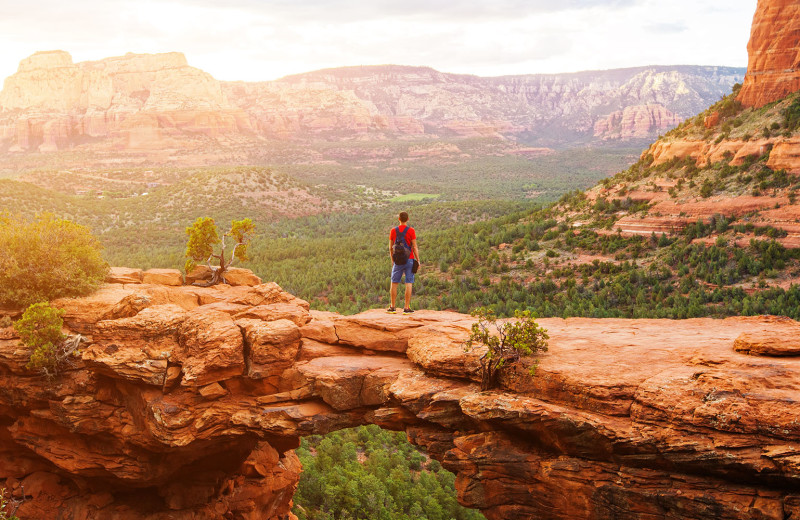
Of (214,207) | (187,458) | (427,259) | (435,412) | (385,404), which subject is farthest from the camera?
(214,207)

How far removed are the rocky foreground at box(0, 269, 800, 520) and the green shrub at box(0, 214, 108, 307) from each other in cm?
66

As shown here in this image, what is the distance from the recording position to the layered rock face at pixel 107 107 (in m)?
168

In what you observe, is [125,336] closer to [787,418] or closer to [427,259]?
[787,418]

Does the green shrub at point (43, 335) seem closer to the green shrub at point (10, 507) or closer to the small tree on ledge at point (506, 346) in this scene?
the green shrub at point (10, 507)

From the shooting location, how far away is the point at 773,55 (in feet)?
141

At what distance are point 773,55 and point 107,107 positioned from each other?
198884 mm

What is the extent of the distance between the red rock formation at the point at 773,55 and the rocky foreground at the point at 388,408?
129ft

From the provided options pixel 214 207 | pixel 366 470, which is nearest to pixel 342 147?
pixel 214 207

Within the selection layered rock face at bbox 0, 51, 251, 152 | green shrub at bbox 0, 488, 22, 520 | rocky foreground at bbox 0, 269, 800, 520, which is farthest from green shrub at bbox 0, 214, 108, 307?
layered rock face at bbox 0, 51, 251, 152

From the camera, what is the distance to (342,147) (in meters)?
184

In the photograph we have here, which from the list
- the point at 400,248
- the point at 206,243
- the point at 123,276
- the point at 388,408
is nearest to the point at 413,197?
the point at 206,243

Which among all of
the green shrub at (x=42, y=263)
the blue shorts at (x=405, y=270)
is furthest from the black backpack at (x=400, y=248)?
the green shrub at (x=42, y=263)

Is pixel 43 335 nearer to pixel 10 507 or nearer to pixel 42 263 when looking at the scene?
pixel 42 263

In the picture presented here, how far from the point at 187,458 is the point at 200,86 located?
20306cm
